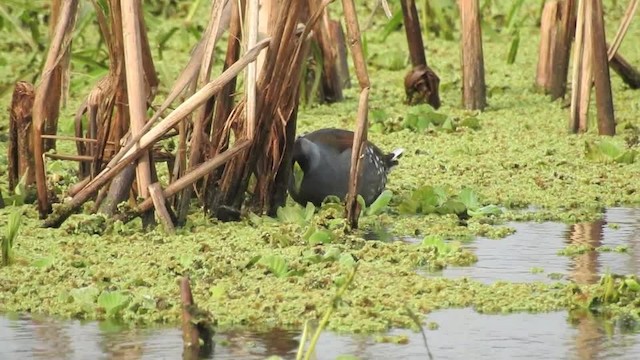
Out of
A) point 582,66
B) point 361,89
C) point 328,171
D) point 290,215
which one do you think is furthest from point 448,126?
point 361,89

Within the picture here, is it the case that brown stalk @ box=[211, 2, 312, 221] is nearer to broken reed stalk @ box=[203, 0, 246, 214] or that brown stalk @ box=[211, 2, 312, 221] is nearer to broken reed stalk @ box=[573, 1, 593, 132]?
broken reed stalk @ box=[203, 0, 246, 214]

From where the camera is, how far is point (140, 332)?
4.60 metres

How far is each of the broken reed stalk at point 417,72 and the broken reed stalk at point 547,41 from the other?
766 millimetres

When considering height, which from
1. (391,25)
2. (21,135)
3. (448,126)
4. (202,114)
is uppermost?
(391,25)

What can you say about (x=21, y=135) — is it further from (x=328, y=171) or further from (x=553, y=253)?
(x=553, y=253)

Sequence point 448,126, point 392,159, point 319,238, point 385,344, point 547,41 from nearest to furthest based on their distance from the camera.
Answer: point 385,344 → point 319,238 → point 392,159 → point 448,126 → point 547,41

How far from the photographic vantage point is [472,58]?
9102 millimetres

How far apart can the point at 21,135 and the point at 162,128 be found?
125cm

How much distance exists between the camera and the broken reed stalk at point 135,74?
5.94 meters

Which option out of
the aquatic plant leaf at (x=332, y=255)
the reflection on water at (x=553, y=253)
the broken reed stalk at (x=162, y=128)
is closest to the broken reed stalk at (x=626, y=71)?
the reflection on water at (x=553, y=253)

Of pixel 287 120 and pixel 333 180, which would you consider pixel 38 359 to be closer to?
pixel 287 120

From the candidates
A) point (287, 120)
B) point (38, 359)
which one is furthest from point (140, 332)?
point (287, 120)

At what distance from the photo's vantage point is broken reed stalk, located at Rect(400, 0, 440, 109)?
9.30 meters

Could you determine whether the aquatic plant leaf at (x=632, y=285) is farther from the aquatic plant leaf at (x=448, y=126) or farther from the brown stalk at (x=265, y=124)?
the aquatic plant leaf at (x=448, y=126)
